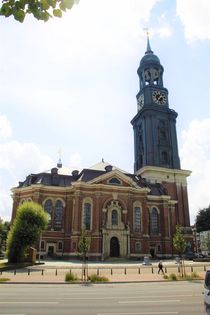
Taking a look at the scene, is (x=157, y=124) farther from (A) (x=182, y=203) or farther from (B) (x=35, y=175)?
(B) (x=35, y=175)

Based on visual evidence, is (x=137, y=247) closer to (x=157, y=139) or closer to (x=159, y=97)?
(x=157, y=139)

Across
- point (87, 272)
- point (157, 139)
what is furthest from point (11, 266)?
point (157, 139)

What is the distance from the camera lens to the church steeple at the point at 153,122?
74.1 m

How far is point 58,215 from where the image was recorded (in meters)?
56.0

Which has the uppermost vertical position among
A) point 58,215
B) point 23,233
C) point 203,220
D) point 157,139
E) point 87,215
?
point 157,139

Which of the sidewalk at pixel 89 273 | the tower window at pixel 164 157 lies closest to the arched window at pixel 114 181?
the tower window at pixel 164 157

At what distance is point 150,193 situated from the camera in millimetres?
62906

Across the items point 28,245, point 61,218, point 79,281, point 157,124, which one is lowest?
point 79,281

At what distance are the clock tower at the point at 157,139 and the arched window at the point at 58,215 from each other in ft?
74.9

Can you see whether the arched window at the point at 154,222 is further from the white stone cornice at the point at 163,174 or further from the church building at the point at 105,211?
the white stone cornice at the point at 163,174

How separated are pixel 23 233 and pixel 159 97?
5318cm

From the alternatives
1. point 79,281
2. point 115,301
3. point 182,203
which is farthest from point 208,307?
point 182,203

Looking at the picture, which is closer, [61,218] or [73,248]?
[73,248]

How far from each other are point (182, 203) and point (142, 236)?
18.3 metres
